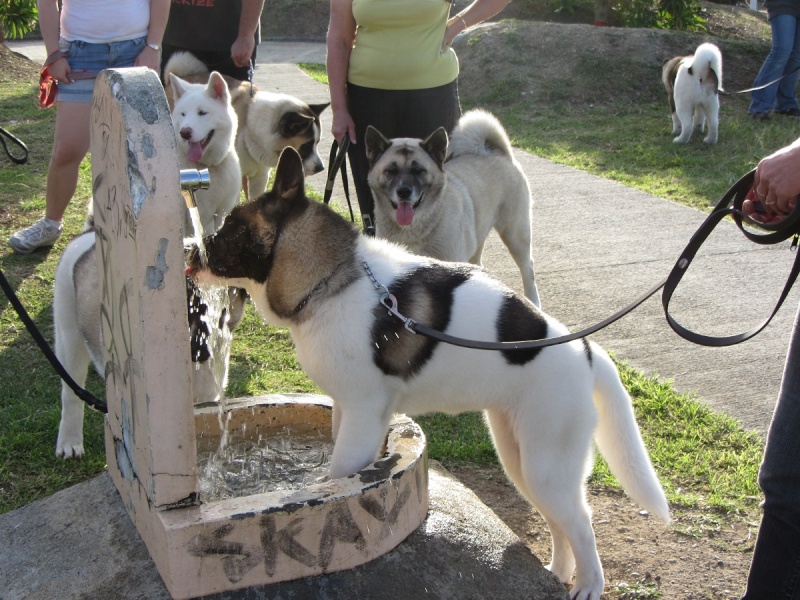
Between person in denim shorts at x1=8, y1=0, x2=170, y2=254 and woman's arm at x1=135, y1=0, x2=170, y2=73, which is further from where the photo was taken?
woman's arm at x1=135, y1=0, x2=170, y2=73

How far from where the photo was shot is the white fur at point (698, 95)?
1107 cm

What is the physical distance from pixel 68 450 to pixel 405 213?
247cm

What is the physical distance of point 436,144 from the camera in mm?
5199

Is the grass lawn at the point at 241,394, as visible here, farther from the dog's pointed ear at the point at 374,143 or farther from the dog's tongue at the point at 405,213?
the dog's pointed ear at the point at 374,143

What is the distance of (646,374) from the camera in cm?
478

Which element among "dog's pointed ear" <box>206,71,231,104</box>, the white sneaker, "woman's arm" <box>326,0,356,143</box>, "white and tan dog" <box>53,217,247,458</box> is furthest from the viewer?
the white sneaker

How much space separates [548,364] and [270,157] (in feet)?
15.6

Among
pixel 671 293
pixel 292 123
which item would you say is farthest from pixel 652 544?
pixel 292 123

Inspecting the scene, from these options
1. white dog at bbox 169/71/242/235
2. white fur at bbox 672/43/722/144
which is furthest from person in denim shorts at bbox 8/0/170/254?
white fur at bbox 672/43/722/144

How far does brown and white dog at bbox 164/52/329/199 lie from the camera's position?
→ 22.4 feet

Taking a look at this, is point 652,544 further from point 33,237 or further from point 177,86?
point 33,237

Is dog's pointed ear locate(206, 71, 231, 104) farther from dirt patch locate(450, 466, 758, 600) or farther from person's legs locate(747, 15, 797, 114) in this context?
person's legs locate(747, 15, 797, 114)

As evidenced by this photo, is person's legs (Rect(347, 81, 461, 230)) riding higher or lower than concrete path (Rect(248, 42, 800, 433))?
higher

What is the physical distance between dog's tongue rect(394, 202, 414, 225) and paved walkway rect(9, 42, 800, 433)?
1196mm
